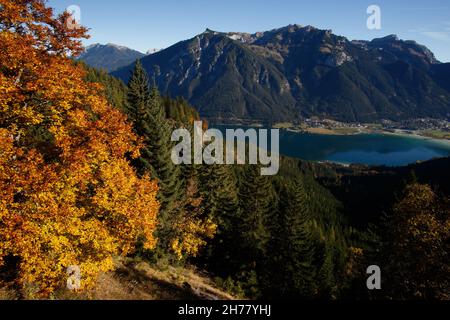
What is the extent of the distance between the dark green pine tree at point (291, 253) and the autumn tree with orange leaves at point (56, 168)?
38.2 metres

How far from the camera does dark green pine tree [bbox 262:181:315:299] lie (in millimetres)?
53719

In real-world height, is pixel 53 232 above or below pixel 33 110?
below

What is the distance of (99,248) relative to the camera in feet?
62.5

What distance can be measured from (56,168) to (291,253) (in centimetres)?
4506

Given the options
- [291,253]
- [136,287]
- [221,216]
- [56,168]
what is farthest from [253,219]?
[56,168]

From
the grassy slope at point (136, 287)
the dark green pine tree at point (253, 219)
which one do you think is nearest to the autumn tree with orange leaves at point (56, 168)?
the grassy slope at point (136, 287)

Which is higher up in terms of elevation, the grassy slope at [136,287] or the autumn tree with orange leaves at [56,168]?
the autumn tree with orange leaves at [56,168]

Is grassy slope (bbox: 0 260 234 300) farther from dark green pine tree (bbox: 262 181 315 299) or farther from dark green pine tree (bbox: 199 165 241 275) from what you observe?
dark green pine tree (bbox: 262 181 315 299)

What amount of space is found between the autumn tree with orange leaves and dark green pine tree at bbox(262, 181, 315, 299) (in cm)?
3820

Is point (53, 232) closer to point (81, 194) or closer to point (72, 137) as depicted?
point (81, 194)

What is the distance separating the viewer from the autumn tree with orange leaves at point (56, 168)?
53.5ft

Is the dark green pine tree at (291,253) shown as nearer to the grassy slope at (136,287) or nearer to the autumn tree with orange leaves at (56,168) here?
the grassy slope at (136,287)

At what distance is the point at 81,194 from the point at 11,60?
27.1 feet
